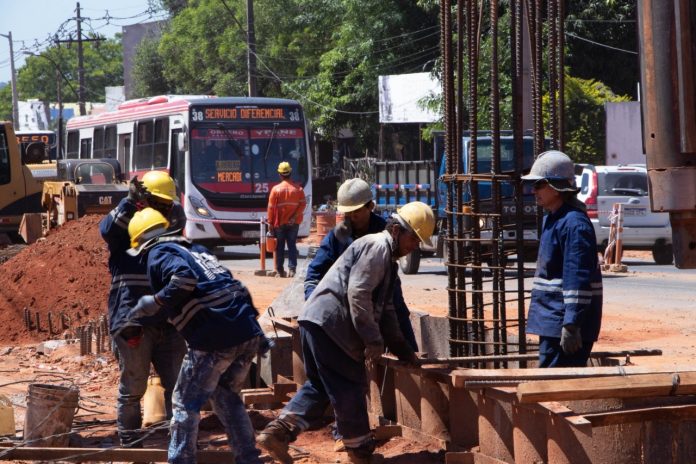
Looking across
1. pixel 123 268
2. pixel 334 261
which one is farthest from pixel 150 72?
pixel 334 261

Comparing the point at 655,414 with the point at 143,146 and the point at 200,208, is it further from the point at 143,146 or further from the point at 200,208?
the point at 143,146

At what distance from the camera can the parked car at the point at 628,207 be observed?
21.5 meters

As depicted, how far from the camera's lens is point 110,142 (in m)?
29.4

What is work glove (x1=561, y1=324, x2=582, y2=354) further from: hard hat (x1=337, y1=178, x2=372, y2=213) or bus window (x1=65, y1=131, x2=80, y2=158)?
bus window (x1=65, y1=131, x2=80, y2=158)

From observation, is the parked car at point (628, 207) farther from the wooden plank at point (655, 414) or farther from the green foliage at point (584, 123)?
the wooden plank at point (655, 414)

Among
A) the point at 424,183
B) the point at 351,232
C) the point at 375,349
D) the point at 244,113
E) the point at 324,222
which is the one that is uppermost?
the point at 244,113

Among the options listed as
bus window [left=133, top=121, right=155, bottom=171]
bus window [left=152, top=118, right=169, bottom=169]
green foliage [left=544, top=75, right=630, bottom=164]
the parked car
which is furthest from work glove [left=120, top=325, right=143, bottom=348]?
green foliage [left=544, top=75, right=630, bottom=164]

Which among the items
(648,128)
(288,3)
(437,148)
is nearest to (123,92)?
(288,3)

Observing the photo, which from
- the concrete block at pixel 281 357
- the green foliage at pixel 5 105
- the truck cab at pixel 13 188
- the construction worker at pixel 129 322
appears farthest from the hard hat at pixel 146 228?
the green foliage at pixel 5 105

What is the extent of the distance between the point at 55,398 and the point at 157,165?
17802mm

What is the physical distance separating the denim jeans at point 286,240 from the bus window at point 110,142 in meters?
10.5

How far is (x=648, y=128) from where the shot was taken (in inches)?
183

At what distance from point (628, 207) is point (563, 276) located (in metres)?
15.4

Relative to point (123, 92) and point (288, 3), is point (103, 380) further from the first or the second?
point (123, 92)
